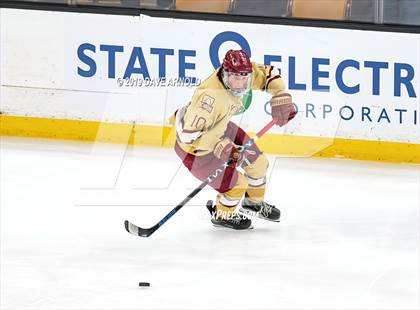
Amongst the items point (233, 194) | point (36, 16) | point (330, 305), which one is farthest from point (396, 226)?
point (36, 16)

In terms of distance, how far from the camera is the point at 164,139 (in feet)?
23.0

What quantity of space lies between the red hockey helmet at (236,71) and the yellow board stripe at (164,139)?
1726 mm

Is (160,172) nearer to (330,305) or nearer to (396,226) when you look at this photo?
(396,226)

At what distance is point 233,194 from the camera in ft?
17.6

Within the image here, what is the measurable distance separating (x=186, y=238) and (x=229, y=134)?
588 mm

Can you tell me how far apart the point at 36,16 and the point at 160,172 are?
4.64ft

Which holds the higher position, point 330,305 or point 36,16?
point 36,16

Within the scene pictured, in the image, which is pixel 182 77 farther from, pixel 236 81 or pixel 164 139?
pixel 236 81

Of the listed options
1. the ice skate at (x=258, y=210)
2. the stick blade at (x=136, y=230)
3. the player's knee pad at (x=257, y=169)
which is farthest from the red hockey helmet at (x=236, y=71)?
the stick blade at (x=136, y=230)

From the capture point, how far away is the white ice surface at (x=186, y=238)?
4.39 m

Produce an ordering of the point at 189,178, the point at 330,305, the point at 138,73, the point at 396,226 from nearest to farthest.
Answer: the point at 330,305, the point at 396,226, the point at 189,178, the point at 138,73

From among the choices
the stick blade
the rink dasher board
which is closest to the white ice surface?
the stick blade

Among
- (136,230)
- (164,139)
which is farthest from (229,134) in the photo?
(164,139)

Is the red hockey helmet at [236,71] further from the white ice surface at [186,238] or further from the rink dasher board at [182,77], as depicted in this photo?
the rink dasher board at [182,77]
